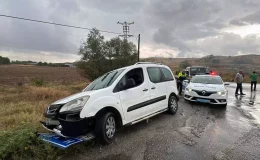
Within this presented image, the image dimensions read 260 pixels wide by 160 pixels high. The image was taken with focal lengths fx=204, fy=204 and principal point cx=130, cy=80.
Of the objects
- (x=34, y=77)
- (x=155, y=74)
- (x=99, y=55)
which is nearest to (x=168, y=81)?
(x=155, y=74)

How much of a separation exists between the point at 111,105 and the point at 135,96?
937 millimetres

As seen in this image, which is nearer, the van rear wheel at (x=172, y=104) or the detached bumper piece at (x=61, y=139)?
the detached bumper piece at (x=61, y=139)

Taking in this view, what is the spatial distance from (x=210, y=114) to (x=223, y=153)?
370cm

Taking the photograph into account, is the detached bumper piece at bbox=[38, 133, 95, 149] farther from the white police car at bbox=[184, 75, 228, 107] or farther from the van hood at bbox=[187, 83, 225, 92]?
the van hood at bbox=[187, 83, 225, 92]

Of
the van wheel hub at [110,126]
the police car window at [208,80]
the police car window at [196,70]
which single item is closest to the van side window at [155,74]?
the van wheel hub at [110,126]

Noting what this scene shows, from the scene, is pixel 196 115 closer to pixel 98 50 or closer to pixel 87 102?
pixel 87 102

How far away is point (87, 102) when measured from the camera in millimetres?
4305

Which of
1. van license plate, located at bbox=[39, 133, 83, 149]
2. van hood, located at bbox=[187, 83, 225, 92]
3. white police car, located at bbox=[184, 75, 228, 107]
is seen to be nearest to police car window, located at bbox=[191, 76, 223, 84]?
white police car, located at bbox=[184, 75, 228, 107]

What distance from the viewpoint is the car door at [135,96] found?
202 inches

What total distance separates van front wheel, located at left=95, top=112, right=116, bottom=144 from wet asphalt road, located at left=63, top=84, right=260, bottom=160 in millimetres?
179

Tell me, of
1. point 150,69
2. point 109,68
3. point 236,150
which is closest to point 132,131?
point 150,69

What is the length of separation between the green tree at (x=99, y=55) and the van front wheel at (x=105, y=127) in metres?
12.6

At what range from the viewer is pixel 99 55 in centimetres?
1716

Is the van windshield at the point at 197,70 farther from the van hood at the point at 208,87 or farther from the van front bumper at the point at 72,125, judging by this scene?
the van front bumper at the point at 72,125
